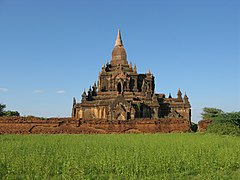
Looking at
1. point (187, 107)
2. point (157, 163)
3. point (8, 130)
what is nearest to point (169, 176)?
point (157, 163)

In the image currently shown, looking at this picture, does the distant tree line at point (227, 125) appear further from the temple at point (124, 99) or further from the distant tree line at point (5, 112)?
the distant tree line at point (5, 112)

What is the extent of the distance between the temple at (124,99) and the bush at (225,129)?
34.0 ft

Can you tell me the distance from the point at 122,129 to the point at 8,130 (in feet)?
30.1

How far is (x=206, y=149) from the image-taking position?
11883mm

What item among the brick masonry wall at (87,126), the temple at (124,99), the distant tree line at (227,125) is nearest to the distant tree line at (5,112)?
the temple at (124,99)

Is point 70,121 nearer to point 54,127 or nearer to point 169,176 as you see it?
point 54,127

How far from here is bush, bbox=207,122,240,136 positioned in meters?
20.9

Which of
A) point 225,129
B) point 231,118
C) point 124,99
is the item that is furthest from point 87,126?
point 231,118

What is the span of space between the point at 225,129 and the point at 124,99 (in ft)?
46.4

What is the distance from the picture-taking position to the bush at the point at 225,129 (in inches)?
824

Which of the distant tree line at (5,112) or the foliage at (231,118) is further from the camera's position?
the distant tree line at (5,112)

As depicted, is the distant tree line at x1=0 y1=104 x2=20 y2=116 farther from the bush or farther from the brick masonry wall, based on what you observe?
the bush

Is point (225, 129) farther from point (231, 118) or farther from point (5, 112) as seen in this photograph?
point (5, 112)

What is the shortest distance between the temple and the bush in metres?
10.4
